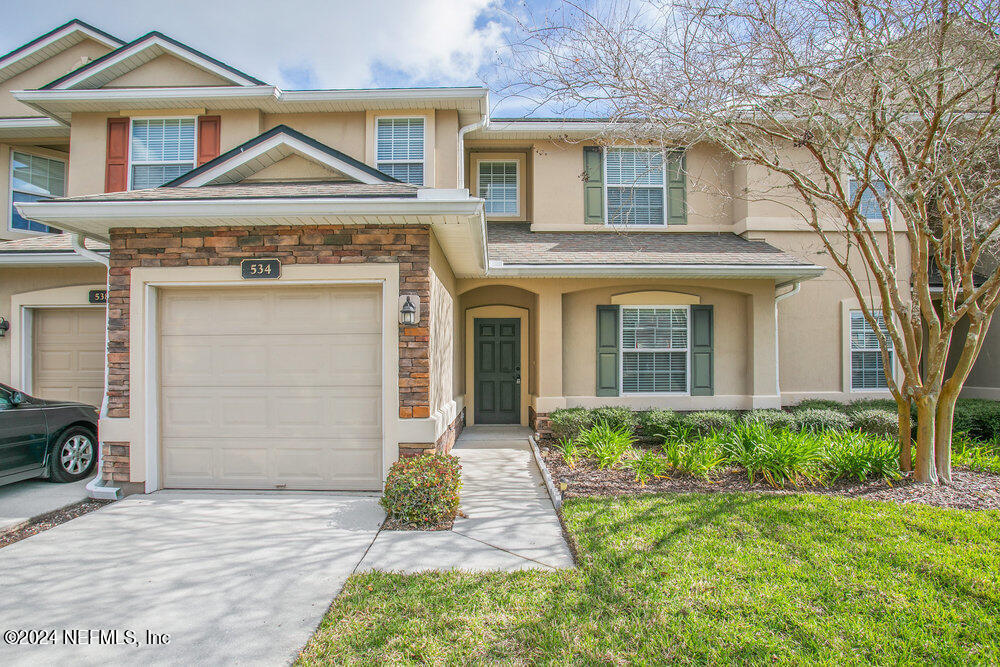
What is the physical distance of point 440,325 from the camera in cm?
698

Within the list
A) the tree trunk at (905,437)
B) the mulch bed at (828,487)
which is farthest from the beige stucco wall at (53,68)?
the tree trunk at (905,437)

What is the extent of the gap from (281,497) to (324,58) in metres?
6.94

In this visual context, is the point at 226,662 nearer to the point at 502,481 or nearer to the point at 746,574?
the point at 746,574

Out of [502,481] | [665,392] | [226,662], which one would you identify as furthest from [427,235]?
[665,392]

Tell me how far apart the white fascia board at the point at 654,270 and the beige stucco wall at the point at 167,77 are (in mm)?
6200

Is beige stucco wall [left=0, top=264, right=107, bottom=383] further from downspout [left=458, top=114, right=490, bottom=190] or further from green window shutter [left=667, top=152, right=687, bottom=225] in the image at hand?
green window shutter [left=667, top=152, right=687, bottom=225]

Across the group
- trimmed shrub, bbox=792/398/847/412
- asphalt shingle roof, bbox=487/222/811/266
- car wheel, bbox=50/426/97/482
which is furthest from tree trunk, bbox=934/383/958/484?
car wheel, bbox=50/426/97/482

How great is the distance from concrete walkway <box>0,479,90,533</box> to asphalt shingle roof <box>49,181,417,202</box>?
10.5 ft

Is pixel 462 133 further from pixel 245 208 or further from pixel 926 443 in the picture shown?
pixel 926 443

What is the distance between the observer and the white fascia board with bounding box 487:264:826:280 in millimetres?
8719

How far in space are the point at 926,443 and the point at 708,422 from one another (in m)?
2.99

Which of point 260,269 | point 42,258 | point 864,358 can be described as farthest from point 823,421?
point 42,258

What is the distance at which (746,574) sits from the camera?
12.5 feet

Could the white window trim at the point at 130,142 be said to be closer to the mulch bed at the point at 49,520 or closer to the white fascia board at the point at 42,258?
the white fascia board at the point at 42,258
